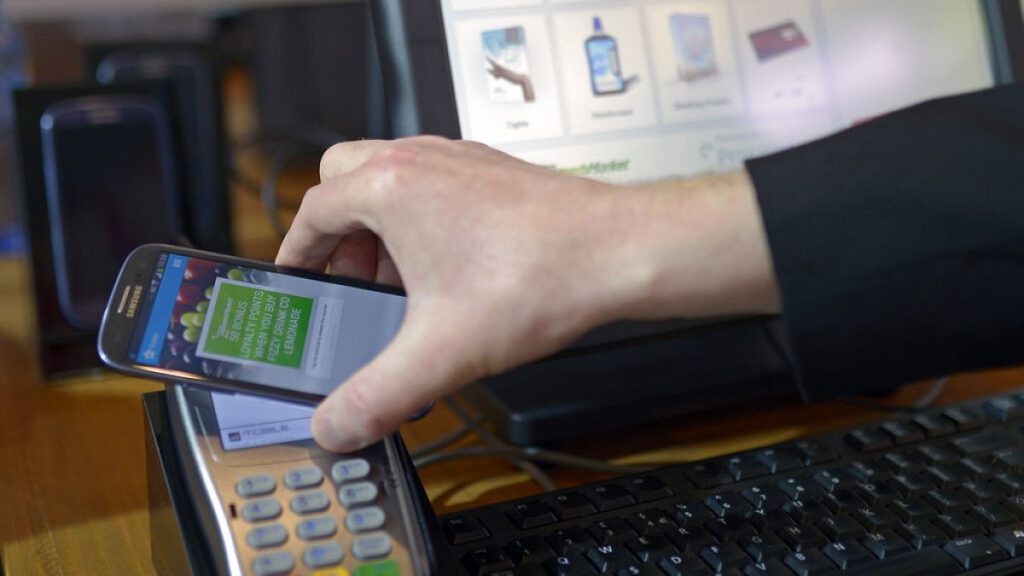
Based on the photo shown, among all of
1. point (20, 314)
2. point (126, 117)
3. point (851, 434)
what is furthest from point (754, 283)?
point (20, 314)

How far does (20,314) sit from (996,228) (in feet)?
2.41

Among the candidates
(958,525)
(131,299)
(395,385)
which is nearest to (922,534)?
(958,525)

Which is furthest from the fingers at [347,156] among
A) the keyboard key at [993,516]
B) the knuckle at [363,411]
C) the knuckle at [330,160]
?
the keyboard key at [993,516]

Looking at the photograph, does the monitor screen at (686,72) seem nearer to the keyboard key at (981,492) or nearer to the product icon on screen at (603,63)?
the product icon on screen at (603,63)

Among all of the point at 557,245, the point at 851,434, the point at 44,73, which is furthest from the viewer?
the point at 44,73

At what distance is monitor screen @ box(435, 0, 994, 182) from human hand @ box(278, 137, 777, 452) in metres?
0.17

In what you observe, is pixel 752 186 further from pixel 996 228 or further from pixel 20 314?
pixel 20 314

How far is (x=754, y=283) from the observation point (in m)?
0.43

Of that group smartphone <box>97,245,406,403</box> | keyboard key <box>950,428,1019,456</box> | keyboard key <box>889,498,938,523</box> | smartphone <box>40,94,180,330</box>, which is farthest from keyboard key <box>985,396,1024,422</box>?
smartphone <box>40,94,180,330</box>

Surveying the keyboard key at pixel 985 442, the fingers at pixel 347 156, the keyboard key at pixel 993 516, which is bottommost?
the keyboard key at pixel 993 516

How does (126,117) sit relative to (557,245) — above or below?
above

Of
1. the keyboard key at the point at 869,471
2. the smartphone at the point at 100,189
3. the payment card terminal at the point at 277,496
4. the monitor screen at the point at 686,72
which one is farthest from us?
the smartphone at the point at 100,189

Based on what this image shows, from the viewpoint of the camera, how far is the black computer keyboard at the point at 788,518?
1.43 feet

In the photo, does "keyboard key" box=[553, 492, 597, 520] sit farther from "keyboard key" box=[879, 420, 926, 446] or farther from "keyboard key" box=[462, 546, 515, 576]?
"keyboard key" box=[879, 420, 926, 446]
